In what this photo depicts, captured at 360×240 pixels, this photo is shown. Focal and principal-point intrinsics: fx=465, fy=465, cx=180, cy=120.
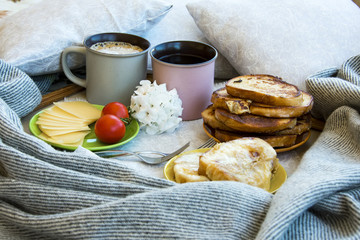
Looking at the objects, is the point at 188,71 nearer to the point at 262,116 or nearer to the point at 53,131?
the point at 262,116

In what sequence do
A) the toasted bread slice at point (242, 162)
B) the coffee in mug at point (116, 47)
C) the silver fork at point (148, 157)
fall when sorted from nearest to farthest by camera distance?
the toasted bread slice at point (242, 162), the silver fork at point (148, 157), the coffee in mug at point (116, 47)

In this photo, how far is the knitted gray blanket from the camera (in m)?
0.63

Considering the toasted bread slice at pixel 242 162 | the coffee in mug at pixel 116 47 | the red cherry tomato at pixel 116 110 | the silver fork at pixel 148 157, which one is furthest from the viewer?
the coffee in mug at pixel 116 47

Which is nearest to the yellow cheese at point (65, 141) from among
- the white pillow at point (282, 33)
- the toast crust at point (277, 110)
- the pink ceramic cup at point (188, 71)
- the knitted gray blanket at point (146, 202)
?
the knitted gray blanket at point (146, 202)

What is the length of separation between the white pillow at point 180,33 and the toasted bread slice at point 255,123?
390 millimetres

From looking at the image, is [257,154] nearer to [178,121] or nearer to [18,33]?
[178,121]

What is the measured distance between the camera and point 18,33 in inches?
45.5

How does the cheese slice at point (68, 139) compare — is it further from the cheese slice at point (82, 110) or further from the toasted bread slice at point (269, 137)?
the toasted bread slice at point (269, 137)

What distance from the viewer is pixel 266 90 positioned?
3.18 feet

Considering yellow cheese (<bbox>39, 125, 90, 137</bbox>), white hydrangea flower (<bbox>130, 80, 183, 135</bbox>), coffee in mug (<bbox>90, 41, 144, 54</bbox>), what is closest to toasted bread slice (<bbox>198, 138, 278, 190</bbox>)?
white hydrangea flower (<bbox>130, 80, 183, 135</bbox>)

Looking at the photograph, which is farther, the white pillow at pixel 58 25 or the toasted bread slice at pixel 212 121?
the white pillow at pixel 58 25

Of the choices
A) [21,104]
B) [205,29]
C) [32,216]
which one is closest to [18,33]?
[21,104]

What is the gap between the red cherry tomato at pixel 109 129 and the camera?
0.93 metres

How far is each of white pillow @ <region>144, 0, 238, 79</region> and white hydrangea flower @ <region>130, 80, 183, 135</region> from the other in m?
0.30
